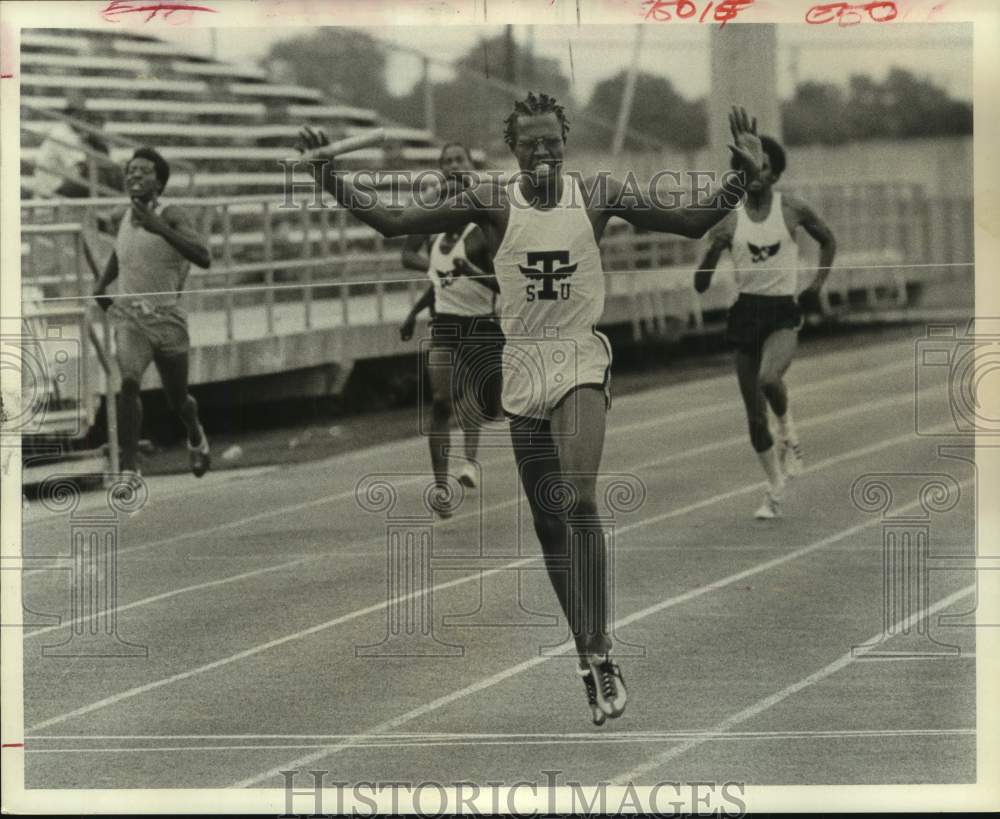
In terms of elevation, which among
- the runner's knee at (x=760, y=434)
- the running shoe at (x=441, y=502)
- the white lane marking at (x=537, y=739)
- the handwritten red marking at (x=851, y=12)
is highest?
the handwritten red marking at (x=851, y=12)

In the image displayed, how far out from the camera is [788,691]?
7.20 meters

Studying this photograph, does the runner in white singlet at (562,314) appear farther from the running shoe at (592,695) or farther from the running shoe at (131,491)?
the running shoe at (131,491)

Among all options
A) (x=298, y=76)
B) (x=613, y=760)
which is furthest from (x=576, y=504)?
(x=298, y=76)

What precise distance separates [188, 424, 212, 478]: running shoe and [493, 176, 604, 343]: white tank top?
63.1 inches

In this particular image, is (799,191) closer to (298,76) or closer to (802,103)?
(802,103)

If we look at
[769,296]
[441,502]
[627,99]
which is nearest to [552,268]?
[441,502]

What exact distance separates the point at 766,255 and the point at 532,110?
1.61 m

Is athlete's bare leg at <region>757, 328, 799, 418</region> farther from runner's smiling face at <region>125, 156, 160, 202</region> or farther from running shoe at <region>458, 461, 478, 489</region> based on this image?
runner's smiling face at <region>125, 156, 160, 202</region>

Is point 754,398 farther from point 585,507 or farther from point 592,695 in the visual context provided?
point 592,695

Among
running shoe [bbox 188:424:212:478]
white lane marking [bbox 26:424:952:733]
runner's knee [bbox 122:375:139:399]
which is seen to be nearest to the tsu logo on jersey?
white lane marking [bbox 26:424:952:733]

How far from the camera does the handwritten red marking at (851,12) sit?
23.5 ft

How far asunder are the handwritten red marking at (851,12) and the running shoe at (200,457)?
2.55m

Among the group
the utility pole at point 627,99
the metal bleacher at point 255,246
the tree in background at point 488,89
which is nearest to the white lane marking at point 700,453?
the metal bleacher at point 255,246

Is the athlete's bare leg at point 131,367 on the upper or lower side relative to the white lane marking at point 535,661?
upper
